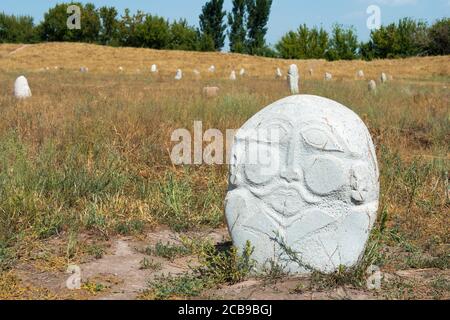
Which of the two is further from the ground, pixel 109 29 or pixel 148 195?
pixel 109 29

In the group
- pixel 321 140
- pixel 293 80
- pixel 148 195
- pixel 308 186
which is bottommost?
pixel 148 195

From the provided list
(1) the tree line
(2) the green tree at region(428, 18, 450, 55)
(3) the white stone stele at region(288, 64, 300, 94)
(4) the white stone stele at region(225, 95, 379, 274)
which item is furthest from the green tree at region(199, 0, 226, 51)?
(4) the white stone stele at region(225, 95, 379, 274)

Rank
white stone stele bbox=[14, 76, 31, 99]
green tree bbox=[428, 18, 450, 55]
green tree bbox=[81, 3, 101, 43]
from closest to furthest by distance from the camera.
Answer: white stone stele bbox=[14, 76, 31, 99] < green tree bbox=[428, 18, 450, 55] < green tree bbox=[81, 3, 101, 43]

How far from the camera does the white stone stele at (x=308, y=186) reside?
13.0ft

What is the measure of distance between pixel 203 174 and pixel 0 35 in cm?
5405

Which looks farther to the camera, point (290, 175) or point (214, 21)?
point (214, 21)

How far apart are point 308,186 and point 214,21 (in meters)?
49.8

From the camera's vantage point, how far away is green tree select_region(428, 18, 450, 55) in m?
45.5

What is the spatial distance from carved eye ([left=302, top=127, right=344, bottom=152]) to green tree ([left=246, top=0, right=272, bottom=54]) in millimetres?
48130

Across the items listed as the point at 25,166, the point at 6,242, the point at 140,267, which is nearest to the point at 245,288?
the point at 140,267

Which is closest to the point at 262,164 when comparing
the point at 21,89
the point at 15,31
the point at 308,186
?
the point at 308,186

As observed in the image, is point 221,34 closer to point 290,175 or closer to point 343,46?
point 343,46

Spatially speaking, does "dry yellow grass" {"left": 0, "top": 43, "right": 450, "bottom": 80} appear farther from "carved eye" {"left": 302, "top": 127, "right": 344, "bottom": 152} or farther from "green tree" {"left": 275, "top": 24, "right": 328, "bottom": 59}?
"carved eye" {"left": 302, "top": 127, "right": 344, "bottom": 152}

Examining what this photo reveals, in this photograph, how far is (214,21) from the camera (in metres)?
52.3
